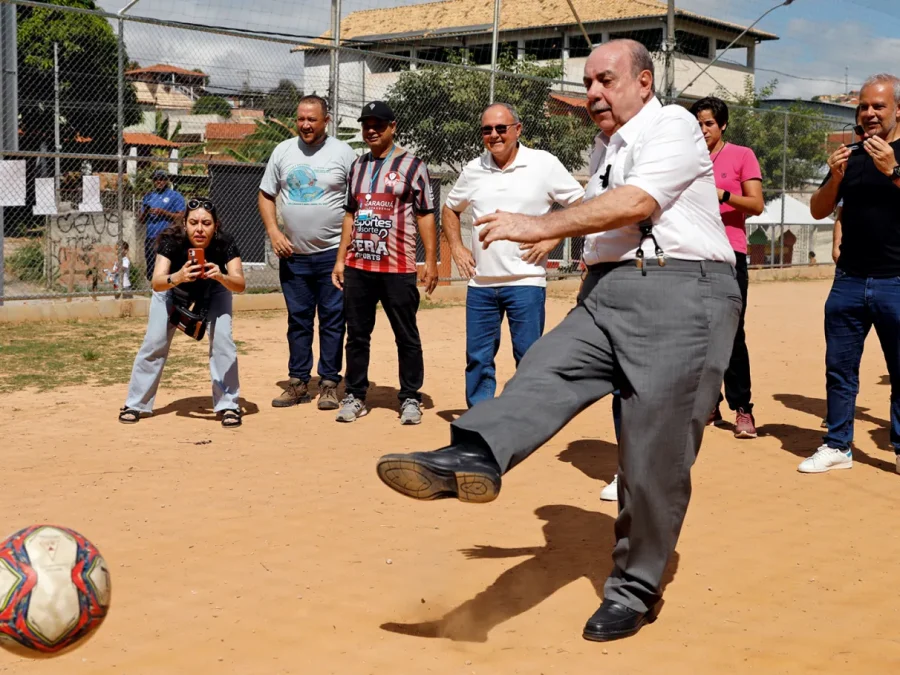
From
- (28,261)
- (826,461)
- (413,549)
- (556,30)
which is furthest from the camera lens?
(556,30)

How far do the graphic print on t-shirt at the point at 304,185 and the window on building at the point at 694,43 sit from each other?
45.3 m

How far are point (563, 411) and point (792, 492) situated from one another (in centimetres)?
286

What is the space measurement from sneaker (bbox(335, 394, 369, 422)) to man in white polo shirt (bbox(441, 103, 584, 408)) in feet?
3.92

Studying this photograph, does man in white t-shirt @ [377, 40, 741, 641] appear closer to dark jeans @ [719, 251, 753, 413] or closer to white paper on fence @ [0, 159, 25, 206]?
dark jeans @ [719, 251, 753, 413]

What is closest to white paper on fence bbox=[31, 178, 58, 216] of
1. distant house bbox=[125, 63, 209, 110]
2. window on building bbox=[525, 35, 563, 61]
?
distant house bbox=[125, 63, 209, 110]

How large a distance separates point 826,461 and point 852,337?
78 cm

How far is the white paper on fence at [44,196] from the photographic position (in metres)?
12.8

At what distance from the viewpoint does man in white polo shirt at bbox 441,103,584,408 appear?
6836mm

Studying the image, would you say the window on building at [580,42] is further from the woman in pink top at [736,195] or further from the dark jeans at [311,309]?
the woman in pink top at [736,195]

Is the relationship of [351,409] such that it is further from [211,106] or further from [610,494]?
[211,106]

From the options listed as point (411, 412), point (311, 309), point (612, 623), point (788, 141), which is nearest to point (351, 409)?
point (411, 412)

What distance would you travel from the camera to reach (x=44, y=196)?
1289 centimetres

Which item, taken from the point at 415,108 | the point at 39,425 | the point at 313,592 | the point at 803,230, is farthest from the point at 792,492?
the point at 803,230

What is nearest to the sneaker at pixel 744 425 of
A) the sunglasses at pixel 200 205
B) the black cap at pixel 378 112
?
the black cap at pixel 378 112
